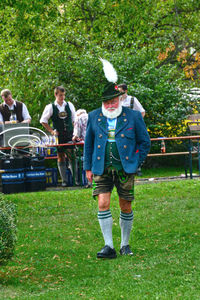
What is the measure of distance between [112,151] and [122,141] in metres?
0.16

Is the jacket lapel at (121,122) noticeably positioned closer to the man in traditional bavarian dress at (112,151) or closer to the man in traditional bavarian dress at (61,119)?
the man in traditional bavarian dress at (112,151)

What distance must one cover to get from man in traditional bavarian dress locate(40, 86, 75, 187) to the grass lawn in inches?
62.4

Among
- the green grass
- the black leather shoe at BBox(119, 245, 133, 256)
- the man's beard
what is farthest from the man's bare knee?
the green grass

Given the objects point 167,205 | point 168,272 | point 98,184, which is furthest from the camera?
point 167,205

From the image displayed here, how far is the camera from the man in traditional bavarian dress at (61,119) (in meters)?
13.4

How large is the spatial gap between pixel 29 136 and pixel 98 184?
20.4 feet

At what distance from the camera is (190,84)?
64.7 ft

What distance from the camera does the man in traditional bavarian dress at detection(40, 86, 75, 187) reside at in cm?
1340

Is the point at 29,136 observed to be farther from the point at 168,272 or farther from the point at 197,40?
the point at 197,40

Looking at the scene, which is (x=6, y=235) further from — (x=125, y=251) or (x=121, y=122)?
(x=121, y=122)

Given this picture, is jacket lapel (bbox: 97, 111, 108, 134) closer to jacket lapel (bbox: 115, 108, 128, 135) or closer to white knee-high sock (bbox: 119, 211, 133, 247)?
jacket lapel (bbox: 115, 108, 128, 135)

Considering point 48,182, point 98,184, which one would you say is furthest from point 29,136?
point 98,184

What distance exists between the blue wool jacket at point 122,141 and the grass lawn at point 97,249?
1.10m

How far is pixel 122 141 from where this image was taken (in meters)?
7.10
